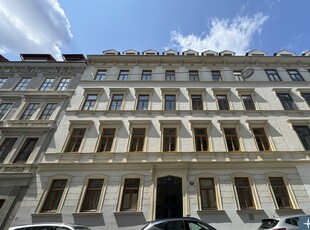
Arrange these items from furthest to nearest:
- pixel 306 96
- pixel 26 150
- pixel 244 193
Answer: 1. pixel 306 96
2. pixel 26 150
3. pixel 244 193

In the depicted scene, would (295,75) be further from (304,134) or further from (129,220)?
(129,220)

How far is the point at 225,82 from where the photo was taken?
16.0 m

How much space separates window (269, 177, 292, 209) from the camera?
1001 centimetres

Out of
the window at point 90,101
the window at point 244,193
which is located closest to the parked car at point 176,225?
the window at point 244,193

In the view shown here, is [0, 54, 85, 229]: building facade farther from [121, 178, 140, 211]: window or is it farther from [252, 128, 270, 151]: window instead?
[252, 128, 270, 151]: window

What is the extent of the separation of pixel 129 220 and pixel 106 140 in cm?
566

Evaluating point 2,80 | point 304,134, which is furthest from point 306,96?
point 2,80

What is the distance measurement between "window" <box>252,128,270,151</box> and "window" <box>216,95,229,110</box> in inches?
116

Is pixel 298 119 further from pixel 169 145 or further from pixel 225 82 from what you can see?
pixel 169 145

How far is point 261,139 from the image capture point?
12.5 metres

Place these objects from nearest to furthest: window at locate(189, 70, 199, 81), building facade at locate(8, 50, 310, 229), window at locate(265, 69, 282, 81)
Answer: building facade at locate(8, 50, 310, 229) < window at locate(265, 69, 282, 81) < window at locate(189, 70, 199, 81)

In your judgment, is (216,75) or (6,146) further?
(216,75)

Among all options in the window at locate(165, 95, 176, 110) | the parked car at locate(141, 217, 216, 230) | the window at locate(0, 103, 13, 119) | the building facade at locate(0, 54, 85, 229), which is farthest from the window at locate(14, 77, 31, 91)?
the parked car at locate(141, 217, 216, 230)

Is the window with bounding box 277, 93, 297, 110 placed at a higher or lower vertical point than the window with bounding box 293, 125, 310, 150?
higher
